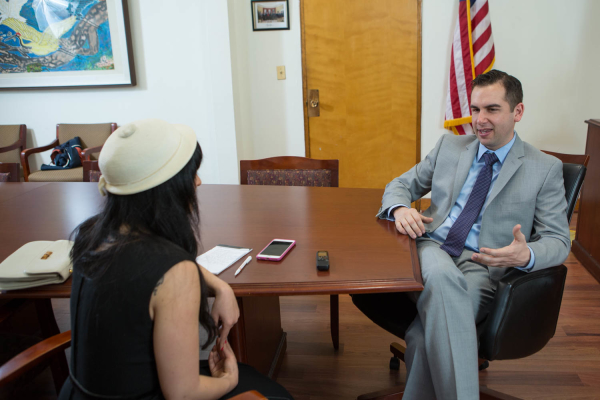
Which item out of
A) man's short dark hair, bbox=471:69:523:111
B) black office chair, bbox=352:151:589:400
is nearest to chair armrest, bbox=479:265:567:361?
black office chair, bbox=352:151:589:400

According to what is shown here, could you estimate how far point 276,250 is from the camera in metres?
1.43

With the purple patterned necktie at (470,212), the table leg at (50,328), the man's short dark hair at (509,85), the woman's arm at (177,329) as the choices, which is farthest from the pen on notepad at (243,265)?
the man's short dark hair at (509,85)

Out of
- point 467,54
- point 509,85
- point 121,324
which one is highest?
point 467,54

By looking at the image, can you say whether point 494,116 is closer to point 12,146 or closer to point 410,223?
point 410,223

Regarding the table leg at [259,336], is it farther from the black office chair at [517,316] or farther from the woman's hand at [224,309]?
the black office chair at [517,316]

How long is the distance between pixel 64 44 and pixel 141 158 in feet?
14.1

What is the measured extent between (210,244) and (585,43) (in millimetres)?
3739

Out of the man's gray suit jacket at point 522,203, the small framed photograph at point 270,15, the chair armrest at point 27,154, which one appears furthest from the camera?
the chair armrest at point 27,154

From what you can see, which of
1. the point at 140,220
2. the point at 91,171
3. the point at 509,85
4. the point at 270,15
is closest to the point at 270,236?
the point at 140,220

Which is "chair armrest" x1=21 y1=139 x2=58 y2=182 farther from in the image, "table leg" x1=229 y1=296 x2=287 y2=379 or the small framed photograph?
"table leg" x1=229 y1=296 x2=287 y2=379

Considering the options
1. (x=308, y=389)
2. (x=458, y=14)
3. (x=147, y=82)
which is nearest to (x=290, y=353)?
(x=308, y=389)

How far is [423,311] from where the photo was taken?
1.37m

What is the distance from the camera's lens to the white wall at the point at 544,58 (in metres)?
3.72

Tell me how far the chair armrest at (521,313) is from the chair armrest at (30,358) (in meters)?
1.21
